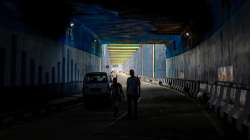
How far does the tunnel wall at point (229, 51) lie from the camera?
15833mm

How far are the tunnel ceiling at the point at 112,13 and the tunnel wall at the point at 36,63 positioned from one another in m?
1.08

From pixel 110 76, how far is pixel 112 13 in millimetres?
8577

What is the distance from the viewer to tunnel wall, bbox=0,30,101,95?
1936 centimetres

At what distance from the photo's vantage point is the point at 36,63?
80.7ft

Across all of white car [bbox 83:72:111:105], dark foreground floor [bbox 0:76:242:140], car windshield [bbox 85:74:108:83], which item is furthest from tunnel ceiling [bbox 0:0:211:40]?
dark foreground floor [bbox 0:76:242:140]

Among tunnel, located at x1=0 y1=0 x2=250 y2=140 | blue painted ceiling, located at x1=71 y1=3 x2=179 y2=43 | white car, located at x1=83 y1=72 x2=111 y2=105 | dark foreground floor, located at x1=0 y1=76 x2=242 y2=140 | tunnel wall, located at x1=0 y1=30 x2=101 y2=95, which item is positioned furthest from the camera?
blue painted ceiling, located at x1=71 y1=3 x2=179 y2=43

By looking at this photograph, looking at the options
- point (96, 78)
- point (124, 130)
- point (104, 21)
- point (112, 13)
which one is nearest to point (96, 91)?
point (96, 78)

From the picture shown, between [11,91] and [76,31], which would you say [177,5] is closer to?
[76,31]

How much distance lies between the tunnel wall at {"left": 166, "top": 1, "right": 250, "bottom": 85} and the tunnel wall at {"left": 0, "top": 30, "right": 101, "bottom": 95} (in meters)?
10.3

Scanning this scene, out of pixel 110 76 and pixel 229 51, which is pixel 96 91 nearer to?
pixel 110 76

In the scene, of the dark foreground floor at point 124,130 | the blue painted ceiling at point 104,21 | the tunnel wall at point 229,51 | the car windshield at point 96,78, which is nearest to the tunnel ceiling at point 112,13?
the blue painted ceiling at point 104,21

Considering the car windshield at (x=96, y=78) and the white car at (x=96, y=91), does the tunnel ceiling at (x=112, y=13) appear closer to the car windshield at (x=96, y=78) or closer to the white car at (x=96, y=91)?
the car windshield at (x=96, y=78)

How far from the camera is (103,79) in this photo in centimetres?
2528

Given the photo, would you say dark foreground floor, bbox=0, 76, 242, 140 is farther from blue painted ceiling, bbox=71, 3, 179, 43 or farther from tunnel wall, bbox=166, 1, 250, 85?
blue painted ceiling, bbox=71, 3, 179, 43
